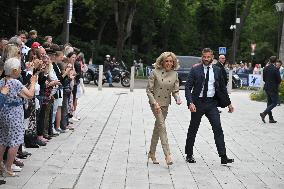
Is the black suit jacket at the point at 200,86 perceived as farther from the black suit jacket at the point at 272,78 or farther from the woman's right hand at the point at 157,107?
the black suit jacket at the point at 272,78

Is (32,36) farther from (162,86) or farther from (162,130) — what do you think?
(162,130)

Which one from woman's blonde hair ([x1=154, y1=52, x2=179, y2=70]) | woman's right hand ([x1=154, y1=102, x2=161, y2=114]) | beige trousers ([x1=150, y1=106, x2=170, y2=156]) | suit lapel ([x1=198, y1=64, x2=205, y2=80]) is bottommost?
beige trousers ([x1=150, y1=106, x2=170, y2=156])

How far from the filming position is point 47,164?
8.46m

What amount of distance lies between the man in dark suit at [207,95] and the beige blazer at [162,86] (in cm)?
36

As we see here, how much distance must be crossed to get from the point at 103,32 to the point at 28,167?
4927 cm

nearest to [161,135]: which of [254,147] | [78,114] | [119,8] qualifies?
[254,147]

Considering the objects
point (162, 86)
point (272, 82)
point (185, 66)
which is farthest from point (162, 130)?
point (185, 66)

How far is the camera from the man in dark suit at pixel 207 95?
9102mm

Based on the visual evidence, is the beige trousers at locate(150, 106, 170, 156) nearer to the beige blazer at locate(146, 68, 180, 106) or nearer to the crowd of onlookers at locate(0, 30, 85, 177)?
the beige blazer at locate(146, 68, 180, 106)

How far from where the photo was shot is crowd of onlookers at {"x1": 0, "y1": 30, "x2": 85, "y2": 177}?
7.32 meters

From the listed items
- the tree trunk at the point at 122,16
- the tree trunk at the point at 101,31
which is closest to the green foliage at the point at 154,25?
the tree trunk at the point at 101,31

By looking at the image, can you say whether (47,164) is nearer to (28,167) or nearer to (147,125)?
(28,167)

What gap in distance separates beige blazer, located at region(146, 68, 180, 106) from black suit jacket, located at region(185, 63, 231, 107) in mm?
357

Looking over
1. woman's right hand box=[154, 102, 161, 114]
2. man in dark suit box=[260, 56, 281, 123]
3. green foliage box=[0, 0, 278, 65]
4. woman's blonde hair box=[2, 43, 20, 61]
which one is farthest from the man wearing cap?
green foliage box=[0, 0, 278, 65]
